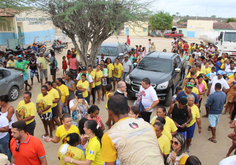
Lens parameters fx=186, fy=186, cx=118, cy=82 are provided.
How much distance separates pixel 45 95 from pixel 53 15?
18.1 ft

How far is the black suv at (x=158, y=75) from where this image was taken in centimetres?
708

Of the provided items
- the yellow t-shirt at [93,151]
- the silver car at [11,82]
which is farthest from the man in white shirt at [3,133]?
the silver car at [11,82]

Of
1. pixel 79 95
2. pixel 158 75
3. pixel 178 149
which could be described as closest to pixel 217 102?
pixel 158 75

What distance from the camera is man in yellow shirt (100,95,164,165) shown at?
5.79ft

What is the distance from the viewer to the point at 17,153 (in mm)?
2861

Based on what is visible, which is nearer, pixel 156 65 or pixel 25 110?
pixel 25 110

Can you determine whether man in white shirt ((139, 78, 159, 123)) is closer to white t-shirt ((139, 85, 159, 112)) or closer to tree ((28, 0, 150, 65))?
white t-shirt ((139, 85, 159, 112))

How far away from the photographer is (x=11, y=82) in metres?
7.51

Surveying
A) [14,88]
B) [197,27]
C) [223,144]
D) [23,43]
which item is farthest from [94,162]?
[197,27]

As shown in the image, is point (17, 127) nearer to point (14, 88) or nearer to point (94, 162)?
point (94, 162)

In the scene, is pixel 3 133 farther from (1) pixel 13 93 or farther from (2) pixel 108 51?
Answer: (2) pixel 108 51

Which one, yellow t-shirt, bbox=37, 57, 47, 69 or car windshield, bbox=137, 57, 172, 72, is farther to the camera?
yellow t-shirt, bbox=37, 57, 47, 69

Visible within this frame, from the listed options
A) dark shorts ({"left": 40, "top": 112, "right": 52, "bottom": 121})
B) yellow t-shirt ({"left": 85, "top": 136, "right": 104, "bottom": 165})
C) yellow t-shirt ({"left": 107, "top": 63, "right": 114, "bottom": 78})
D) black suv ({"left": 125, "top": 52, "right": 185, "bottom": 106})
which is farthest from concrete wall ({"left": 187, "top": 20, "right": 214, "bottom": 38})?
yellow t-shirt ({"left": 85, "top": 136, "right": 104, "bottom": 165})

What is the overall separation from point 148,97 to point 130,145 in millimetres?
2955
